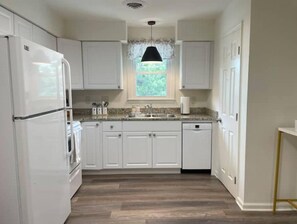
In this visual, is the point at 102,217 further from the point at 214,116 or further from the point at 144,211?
the point at 214,116

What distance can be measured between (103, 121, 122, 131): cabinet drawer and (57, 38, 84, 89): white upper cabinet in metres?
0.78

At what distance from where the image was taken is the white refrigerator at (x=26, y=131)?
1.52m

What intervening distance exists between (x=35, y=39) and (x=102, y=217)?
7.17 feet

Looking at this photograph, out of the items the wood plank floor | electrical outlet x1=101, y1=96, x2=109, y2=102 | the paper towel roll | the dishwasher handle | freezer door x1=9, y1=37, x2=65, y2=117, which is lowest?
the wood plank floor

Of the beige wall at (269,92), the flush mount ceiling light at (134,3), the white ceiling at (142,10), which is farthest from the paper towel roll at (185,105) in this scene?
the flush mount ceiling light at (134,3)

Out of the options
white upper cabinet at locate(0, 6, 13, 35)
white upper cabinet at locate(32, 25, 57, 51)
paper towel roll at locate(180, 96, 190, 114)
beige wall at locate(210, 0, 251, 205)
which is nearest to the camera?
white upper cabinet at locate(0, 6, 13, 35)

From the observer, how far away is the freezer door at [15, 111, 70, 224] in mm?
1604

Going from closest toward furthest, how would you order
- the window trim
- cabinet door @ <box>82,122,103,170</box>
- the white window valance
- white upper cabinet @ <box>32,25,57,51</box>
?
white upper cabinet @ <box>32,25,57,51</box> < cabinet door @ <box>82,122,103,170</box> < the white window valance < the window trim

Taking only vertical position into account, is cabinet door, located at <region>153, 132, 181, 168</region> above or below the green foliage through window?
below

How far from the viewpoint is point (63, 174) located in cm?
221

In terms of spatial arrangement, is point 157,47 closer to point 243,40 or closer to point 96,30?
point 96,30

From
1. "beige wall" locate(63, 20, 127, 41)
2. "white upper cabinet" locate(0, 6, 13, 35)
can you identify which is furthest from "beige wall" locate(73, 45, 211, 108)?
"white upper cabinet" locate(0, 6, 13, 35)

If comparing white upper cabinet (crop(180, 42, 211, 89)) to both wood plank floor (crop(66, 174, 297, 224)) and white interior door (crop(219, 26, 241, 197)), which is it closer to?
white interior door (crop(219, 26, 241, 197))

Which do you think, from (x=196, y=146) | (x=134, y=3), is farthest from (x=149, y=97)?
(x=134, y=3)
